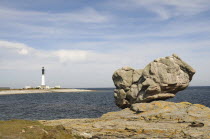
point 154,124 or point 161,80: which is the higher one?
point 161,80

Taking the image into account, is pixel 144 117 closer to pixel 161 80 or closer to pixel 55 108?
pixel 161 80

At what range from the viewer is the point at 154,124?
20969 mm

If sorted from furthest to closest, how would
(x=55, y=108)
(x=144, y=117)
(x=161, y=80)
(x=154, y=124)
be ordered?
(x=55, y=108)
(x=161, y=80)
(x=144, y=117)
(x=154, y=124)

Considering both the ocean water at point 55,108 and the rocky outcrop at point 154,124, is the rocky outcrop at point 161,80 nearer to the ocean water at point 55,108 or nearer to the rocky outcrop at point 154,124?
the rocky outcrop at point 154,124

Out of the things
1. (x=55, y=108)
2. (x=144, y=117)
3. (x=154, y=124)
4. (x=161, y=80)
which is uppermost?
(x=161, y=80)

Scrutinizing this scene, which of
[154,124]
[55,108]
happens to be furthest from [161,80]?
[55,108]

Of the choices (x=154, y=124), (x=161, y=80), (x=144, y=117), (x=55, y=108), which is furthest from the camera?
(x=55, y=108)

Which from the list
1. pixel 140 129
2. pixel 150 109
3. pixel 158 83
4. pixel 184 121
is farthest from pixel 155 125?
pixel 158 83

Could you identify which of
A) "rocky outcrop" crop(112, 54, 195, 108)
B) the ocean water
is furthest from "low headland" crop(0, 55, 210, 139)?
the ocean water

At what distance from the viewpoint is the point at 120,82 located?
1351 inches

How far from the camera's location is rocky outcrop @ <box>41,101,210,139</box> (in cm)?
1865

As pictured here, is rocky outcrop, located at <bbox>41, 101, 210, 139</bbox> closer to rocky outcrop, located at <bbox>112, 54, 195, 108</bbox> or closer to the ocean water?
rocky outcrop, located at <bbox>112, 54, 195, 108</bbox>

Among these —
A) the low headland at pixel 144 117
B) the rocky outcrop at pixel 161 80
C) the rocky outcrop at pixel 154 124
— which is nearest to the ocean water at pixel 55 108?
the low headland at pixel 144 117

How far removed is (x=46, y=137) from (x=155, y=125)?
10.3 m
